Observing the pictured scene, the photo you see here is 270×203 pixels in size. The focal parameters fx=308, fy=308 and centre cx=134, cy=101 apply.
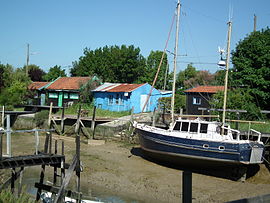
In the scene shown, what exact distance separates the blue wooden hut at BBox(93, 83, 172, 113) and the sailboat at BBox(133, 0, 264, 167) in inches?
591

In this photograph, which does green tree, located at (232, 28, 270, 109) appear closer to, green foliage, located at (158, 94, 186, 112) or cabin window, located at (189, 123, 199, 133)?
green foliage, located at (158, 94, 186, 112)

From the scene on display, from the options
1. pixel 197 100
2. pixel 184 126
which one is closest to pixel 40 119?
pixel 197 100

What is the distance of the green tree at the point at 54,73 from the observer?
190ft

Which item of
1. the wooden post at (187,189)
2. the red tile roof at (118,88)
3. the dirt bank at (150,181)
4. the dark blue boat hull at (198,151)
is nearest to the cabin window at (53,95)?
the red tile roof at (118,88)

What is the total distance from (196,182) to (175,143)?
2696 millimetres

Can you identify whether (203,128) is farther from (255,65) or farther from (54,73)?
(54,73)

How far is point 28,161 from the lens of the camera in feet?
34.0

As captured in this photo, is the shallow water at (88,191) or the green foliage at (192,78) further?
the green foliage at (192,78)

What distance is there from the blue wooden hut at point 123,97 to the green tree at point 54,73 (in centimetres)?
2259

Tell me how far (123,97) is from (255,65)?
14574 mm

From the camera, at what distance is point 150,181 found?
16719 millimetres

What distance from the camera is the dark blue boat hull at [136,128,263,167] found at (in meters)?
16.7

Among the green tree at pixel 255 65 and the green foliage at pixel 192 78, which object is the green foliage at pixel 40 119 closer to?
the green tree at pixel 255 65

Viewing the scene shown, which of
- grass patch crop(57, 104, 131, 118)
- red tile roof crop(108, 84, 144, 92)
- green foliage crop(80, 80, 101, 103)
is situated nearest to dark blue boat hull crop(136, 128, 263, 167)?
grass patch crop(57, 104, 131, 118)
